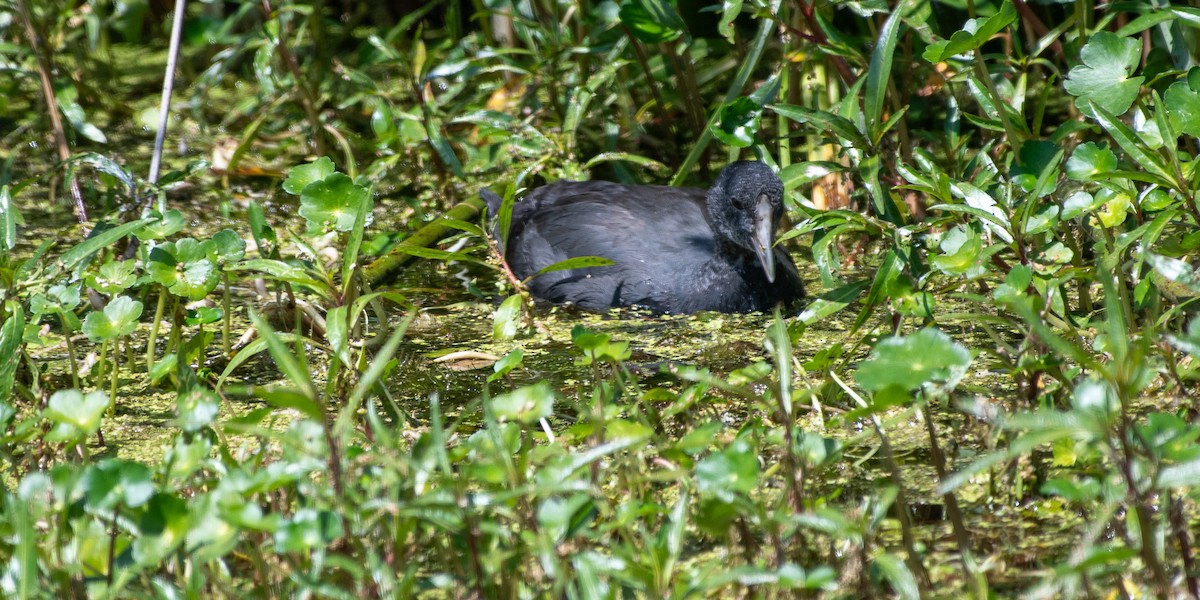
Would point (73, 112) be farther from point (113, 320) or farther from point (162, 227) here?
point (113, 320)

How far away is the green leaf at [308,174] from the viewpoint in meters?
2.89

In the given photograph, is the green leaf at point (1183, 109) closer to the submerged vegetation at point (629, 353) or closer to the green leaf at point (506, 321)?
the submerged vegetation at point (629, 353)

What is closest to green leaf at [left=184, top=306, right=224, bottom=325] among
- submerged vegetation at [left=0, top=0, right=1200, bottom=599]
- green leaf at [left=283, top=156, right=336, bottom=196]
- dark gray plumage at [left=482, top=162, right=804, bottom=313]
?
submerged vegetation at [left=0, top=0, right=1200, bottom=599]

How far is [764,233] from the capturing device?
3389 millimetres

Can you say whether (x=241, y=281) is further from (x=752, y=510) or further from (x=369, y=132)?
(x=752, y=510)

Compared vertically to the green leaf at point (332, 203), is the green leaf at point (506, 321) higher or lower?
lower

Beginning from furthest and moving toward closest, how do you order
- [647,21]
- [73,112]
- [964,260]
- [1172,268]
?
[73,112]
[647,21]
[964,260]
[1172,268]

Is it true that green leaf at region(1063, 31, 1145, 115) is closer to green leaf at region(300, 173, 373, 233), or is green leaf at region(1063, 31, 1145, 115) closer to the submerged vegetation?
the submerged vegetation

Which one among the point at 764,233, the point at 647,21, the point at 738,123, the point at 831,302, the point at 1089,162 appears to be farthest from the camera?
the point at 647,21

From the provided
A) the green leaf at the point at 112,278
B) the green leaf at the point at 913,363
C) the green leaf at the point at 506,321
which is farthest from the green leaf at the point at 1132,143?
the green leaf at the point at 112,278

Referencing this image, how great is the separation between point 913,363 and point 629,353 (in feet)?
2.30

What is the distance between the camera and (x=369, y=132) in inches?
192

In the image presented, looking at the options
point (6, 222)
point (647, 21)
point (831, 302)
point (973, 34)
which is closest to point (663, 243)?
point (647, 21)

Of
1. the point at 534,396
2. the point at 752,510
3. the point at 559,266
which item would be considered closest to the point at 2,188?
the point at 559,266
